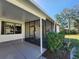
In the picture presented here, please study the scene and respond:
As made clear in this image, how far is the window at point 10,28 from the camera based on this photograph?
14.2 m

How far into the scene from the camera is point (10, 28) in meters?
15.6

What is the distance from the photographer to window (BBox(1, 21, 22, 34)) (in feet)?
46.5

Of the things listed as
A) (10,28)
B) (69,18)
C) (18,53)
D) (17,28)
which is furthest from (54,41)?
(69,18)

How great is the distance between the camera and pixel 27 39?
60.8 ft

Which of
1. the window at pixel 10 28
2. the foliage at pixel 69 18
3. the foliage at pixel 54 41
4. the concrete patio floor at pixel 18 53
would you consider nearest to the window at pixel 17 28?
the window at pixel 10 28

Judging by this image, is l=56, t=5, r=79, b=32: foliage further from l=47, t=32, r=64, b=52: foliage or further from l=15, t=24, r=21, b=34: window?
l=47, t=32, r=64, b=52: foliage

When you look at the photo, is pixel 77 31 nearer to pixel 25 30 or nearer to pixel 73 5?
pixel 73 5

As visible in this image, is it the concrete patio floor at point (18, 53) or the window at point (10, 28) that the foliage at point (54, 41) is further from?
the window at point (10, 28)

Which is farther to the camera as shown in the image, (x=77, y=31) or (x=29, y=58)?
(x=77, y=31)


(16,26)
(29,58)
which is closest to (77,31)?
(16,26)

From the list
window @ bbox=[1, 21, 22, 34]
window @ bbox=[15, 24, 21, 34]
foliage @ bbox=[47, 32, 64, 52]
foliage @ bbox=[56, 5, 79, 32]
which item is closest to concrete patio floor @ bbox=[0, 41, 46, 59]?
foliage @ bbox=[47, 32, 64, 52]

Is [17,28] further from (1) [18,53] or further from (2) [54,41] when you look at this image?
(1) [18,53]

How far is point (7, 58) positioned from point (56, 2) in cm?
4263

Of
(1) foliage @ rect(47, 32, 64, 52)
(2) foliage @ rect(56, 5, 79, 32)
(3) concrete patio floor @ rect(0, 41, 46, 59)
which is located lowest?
(3) concrete patio floor @ rect(0, 41, 46, 59)
